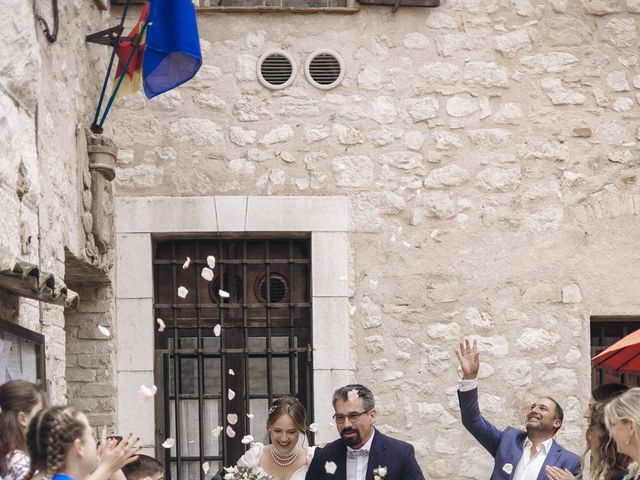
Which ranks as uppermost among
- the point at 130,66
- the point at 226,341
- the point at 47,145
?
the point at 130,66

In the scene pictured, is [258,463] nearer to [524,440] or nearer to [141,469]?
[141,469]

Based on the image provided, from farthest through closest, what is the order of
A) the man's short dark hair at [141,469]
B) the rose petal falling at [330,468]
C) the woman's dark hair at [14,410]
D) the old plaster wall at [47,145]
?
the rose petal falling at [330,468]
the man's short dark hair at [141,469]
the old plaster wall at [47,145]
the woman's dark hair at [14,410]

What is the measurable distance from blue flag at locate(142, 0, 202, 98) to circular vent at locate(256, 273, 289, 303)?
1.57 meters

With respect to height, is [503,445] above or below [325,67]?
below

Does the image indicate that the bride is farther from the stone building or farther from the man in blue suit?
the stone building

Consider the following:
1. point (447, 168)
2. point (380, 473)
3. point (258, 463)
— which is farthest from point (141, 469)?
point (447, 168)

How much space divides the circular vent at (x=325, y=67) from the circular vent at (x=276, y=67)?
123 millimetres

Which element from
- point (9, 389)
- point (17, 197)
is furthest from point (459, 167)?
point (9, 389)

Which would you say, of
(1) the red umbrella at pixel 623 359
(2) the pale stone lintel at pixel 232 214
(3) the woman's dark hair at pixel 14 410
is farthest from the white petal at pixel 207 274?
(3) the woman's dark hair at pixel 14 410

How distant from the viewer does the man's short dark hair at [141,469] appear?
22.8 feet

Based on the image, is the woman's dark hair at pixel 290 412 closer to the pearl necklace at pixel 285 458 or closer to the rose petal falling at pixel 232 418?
the pearl necklace at pixel 285 458

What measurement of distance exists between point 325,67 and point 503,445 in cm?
297

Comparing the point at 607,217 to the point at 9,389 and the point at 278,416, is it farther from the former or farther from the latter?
the point at 9,389

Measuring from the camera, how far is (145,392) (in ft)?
28.2
